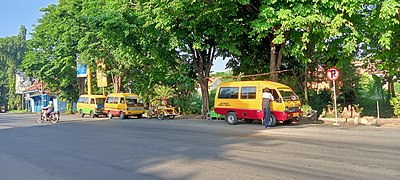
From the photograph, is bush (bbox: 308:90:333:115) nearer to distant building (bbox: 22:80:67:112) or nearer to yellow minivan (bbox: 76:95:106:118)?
yellow minivan (bbox: 76:95:106:118)

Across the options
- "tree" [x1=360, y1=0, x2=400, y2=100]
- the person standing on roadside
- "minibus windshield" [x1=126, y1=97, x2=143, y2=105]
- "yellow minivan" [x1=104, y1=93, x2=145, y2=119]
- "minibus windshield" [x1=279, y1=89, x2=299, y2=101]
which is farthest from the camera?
"minibus windshield" [x1=126, y1=97, x2=143, y2=105]

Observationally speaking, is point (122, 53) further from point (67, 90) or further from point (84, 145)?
point (67, 90)

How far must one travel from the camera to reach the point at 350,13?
15.5 m

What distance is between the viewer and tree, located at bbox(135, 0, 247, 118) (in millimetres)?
18453

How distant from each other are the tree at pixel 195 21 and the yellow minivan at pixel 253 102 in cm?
285

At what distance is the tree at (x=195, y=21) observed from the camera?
18.5 metres

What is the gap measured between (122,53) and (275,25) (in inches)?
422

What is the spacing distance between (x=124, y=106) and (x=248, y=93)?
12.2 m

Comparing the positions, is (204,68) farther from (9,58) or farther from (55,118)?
(9,58)

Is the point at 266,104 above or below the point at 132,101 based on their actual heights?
below

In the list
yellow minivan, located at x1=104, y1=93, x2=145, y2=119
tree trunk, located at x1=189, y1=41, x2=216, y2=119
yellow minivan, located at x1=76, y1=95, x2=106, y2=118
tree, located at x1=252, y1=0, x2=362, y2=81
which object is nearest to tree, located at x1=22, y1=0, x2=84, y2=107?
yellow minivan, located at x1=76, y1=95, x2=106, y2=118

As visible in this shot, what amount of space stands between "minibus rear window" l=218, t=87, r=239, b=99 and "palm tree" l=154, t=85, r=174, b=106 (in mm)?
10680

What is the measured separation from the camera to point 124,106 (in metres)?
26.8

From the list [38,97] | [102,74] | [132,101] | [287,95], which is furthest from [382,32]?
[38,97]
